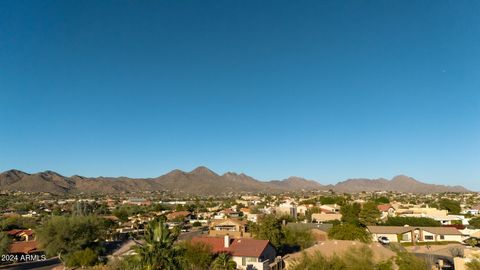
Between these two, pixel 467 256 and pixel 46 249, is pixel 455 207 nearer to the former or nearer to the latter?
pixel 467 256

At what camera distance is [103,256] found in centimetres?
5056

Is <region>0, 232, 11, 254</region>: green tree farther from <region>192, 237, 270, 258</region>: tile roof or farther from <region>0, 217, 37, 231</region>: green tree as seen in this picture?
<region>192, 237, 270, 258</region>: tile roof

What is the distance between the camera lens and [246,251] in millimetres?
40156

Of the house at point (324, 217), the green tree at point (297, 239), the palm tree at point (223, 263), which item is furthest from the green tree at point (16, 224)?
the house at point (324, 217)

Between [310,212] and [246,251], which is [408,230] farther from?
[310,212]

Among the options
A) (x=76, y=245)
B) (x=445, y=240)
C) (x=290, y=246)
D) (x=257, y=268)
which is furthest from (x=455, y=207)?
(x=76, y=245)

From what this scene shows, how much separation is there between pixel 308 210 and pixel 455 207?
123ft

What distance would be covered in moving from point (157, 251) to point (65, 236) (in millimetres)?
29359

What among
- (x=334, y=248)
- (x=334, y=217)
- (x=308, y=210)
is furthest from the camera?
(x=308, y=210)

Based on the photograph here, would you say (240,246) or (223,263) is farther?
(240,246)

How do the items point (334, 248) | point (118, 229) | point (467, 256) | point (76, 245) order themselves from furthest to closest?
1. point (118, 229)
2. point (76, 245)
3. point (334, 248)
4. point (467, 256)

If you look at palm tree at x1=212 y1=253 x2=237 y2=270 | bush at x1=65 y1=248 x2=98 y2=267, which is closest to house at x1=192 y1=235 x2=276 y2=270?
palm tree at x1=212 y1=253 x2=237 y2=270

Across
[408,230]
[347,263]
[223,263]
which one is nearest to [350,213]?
[408,230]

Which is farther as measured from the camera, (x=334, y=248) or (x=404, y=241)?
(x=404, y=241)
